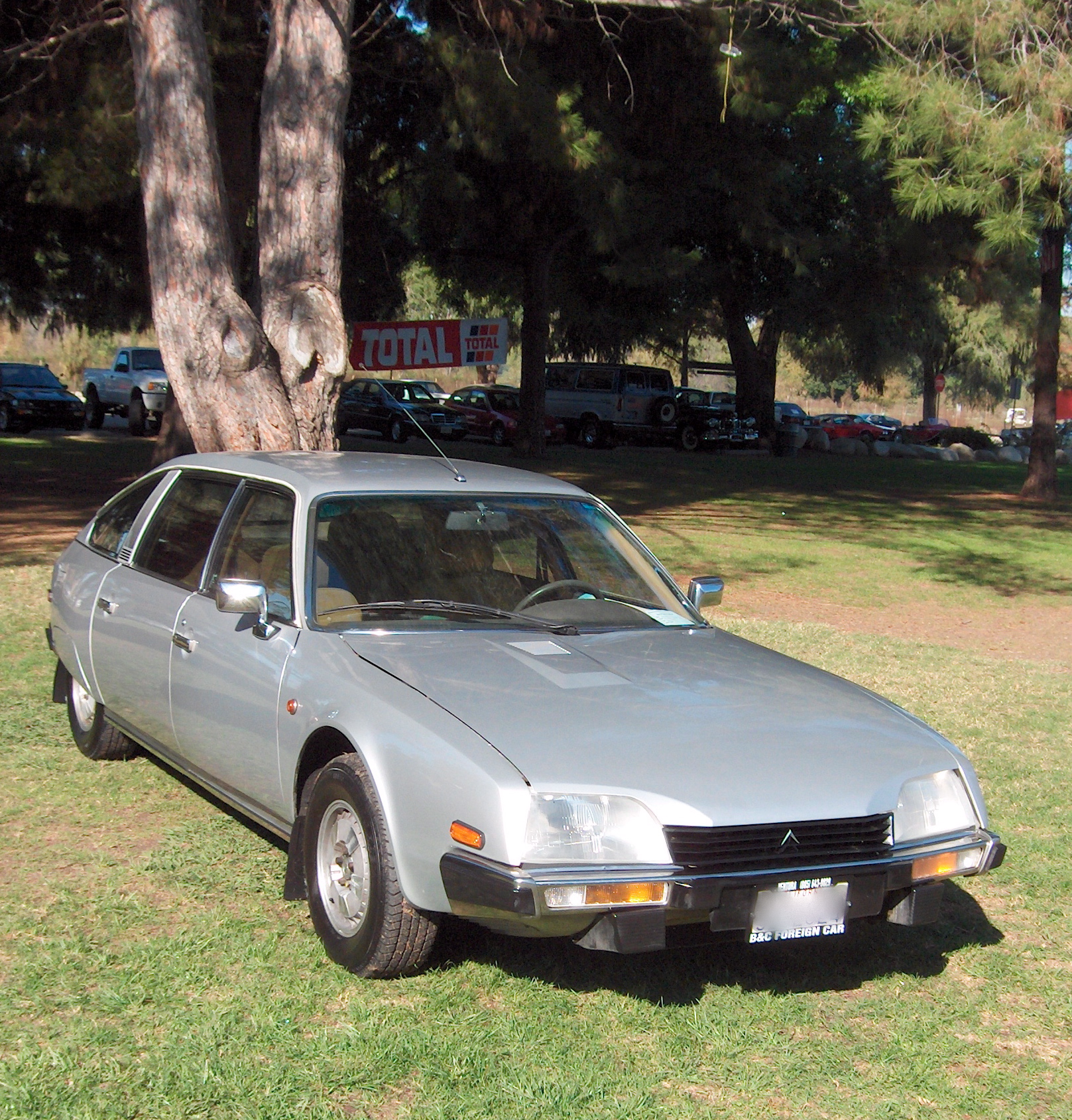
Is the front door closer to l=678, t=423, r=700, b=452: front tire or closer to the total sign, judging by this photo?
the total sign

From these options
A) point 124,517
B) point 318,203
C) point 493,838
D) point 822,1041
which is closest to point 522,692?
point 493,838

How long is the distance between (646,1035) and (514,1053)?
15.5 inches

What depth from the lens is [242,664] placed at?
463 cm

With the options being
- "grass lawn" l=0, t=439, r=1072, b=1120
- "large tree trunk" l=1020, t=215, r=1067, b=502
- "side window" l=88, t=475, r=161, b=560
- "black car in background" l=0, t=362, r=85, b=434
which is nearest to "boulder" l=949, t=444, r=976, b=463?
"large tree trunk" l=1020, t=215, r=1067, b=502

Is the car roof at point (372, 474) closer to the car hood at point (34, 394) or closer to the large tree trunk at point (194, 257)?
the large tree trunk at point (194, 257)

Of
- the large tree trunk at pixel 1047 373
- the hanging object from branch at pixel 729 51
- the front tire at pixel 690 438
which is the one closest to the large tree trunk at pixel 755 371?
the front tire at pixel 690 438

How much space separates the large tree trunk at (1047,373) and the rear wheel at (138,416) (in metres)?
19.2

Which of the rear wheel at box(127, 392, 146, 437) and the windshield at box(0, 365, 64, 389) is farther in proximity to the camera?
the windshield at box(0, 365, 64, 389)

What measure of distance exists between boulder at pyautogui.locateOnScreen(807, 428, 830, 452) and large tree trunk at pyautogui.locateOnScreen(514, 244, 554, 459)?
1433 centimetres

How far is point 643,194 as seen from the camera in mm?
19812

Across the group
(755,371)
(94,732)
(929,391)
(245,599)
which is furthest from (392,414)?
(929,391)

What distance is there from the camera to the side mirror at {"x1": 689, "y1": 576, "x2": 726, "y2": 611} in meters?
5.36

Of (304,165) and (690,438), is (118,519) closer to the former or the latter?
(304,165)

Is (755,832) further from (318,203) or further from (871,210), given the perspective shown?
(871,210)
